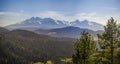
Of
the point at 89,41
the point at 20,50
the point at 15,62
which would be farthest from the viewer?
the point at 20,50

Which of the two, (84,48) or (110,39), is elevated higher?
(110,39)

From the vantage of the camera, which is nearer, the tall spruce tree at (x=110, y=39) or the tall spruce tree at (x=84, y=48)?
the tall spruce tree at (x=110, y=39)

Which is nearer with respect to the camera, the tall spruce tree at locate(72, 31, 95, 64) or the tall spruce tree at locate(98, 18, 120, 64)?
the tall spruce tree at locate(98, 18, 120, 64)

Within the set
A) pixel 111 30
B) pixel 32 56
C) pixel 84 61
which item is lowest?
pixel 32 56

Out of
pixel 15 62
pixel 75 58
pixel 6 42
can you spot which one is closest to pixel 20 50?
pixel 6 42

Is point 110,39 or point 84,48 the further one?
point 84,48

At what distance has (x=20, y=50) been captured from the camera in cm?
15812

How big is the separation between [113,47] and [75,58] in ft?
12.1

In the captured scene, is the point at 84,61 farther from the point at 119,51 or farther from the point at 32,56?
the point at 32,56

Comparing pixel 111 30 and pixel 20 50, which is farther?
pixel 20 50

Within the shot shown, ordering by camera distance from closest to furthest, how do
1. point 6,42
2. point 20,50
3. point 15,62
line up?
point 15,62
point 20,50
point 6,42

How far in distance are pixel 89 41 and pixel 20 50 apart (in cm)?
14148

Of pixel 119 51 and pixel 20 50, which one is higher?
pixel 119 51

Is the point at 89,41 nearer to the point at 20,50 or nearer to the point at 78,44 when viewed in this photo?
the point at 78,44
